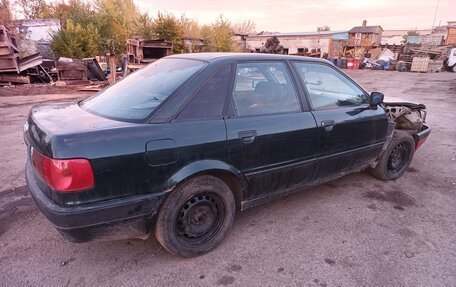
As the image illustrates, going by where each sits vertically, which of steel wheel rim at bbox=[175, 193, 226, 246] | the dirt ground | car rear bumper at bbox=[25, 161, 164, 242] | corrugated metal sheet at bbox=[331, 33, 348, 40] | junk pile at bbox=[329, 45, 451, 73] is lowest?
the dirt ground

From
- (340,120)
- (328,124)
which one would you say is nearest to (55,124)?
(328,124)

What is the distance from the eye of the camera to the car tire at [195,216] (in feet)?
7.52

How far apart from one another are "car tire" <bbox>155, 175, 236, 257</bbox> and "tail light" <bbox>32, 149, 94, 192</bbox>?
59 cm

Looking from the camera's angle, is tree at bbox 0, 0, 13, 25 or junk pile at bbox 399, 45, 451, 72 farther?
junk pile at bbox 399, 45, 451, 72

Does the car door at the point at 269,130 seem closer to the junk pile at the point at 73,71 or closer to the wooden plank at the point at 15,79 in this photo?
the junk pile at the point at 73,71

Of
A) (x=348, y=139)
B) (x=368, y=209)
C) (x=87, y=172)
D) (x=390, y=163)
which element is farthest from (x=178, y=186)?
(x=390, y=163)

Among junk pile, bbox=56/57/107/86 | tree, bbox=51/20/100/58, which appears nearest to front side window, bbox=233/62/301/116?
junk pile, bbox=56/57/107/86

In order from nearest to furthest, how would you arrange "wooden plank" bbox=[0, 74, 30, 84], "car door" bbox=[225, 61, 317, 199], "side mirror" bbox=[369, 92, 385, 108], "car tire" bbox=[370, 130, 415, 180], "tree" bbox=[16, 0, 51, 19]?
"car door" bbox=[225, 61, 317, 199] < "side mirror" bbox=[369, 92, 385, 108] < "car tire" bbox=[370, 130, 415, 180] < "wooden plank" bbox=[0, 74, 30, 84] < "tree" bbox=[16, 0, 51, 19]

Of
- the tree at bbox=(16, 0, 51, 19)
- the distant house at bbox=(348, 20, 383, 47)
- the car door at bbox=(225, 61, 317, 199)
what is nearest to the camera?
the car door at bbox=(225, 61, 317, 199)

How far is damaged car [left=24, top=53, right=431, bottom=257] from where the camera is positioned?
198 centimetres

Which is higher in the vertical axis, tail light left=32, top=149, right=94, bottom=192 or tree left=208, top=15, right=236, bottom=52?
tree left=208, top=15, right=236, bottom=52

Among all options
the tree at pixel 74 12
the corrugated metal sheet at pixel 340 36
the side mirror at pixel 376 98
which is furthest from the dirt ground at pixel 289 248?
the corrugated metal sheet at pixel 340 36

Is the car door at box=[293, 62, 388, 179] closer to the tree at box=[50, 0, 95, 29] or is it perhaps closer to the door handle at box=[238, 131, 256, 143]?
the door handle at box=[238, 131, 256, 143]

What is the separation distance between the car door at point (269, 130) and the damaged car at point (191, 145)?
0.4 inches
